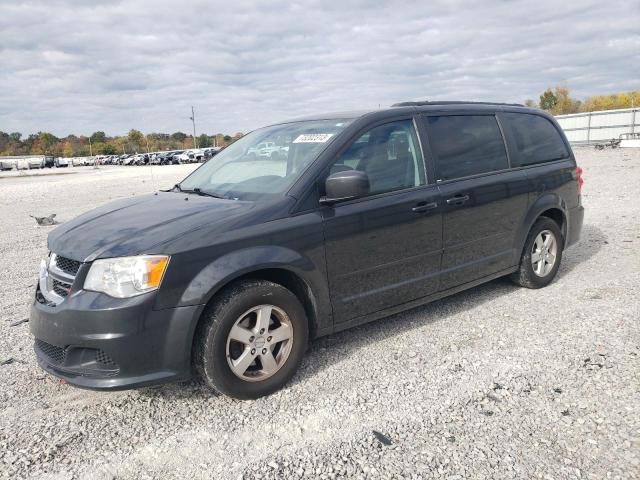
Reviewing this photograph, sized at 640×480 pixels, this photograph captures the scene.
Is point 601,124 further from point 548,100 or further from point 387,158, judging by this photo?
point 548,100

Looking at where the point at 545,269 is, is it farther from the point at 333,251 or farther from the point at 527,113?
the point at 333,251

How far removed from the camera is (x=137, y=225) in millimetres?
3367

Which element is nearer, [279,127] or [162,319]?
[162,319]

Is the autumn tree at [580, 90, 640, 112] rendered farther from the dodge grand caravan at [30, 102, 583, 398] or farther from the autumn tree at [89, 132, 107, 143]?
the autumn tree at [89, 132, 107, 143]

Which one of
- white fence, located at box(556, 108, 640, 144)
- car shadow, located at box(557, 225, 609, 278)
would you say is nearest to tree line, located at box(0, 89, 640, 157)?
white fence, located at box(556, 108, 640, 144)

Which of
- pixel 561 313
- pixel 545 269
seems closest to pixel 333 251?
pixel 561 313

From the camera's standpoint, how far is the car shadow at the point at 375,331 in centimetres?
356

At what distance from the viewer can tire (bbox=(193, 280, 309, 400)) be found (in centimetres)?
316

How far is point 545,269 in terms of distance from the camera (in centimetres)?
545

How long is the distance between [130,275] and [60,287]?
0.59 m

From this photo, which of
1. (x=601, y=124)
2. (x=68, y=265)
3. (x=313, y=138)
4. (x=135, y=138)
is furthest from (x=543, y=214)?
(x=135, y=138)

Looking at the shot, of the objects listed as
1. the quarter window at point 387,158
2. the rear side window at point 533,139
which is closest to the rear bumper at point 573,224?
the rear side window at point 533,139

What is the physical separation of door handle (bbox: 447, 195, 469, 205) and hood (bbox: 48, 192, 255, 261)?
173 cm

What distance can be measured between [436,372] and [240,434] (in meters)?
1.44
